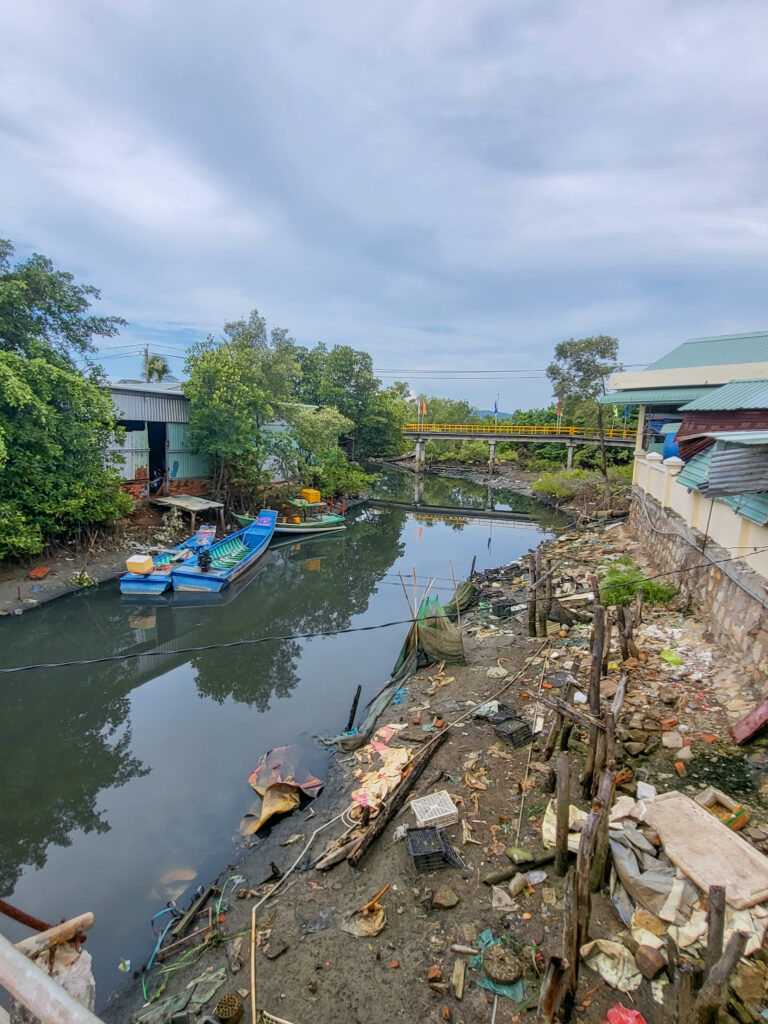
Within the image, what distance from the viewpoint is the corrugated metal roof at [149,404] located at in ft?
48.9

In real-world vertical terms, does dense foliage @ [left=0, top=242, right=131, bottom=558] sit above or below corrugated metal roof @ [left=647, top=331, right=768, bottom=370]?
below

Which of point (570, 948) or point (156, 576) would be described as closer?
point (570, 948)

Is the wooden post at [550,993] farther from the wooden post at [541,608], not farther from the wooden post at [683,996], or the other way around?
the wooden post at [541,608]

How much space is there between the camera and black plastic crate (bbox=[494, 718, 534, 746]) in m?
5.77

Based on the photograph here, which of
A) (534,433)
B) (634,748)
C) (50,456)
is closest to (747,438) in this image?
(634,748)

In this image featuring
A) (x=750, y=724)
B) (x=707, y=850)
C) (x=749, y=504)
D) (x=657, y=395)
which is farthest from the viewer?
(x=657, y=395)

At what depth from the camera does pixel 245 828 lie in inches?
221

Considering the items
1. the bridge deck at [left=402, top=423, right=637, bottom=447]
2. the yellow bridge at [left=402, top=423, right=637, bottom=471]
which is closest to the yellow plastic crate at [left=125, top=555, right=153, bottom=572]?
the yellow bridge at [left=402, top=423, right=637, bottom=471]

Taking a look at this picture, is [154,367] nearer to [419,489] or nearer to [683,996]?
[419,489]

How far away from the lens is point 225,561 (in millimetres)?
13625

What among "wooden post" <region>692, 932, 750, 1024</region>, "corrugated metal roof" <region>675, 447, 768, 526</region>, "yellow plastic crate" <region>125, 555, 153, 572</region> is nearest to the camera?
"wooden post" <region>692, 932, 750, 1024</region>

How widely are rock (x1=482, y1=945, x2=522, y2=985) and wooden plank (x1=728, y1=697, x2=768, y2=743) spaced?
310cm

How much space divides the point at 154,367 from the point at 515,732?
28.6m

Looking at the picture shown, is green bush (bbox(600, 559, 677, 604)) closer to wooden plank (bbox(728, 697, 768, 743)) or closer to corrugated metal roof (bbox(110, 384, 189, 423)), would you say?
wooden plank (bbox(728, 697, 768, 743))
